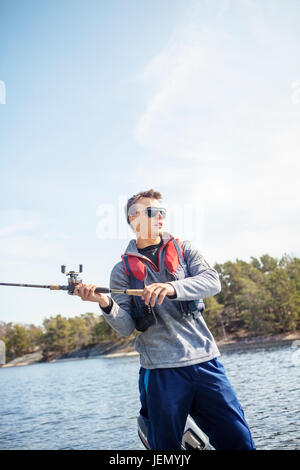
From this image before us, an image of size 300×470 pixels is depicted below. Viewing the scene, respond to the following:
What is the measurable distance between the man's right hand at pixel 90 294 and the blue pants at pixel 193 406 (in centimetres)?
78

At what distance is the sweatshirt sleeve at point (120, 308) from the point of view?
3.39 metres

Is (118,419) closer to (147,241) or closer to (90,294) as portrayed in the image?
(147,241)

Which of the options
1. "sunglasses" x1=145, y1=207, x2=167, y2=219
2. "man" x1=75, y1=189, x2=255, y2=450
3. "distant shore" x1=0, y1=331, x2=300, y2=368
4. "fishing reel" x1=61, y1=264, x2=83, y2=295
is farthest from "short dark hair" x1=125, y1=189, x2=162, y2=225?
"distant shore" x1=0, y1=331, x2=300, y2=368

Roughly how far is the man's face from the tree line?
72533 millimetres

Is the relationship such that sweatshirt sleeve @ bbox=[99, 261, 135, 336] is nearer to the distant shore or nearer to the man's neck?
the man's neck

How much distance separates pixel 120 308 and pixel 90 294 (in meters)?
0.46

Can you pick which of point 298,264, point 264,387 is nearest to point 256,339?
point 298,264

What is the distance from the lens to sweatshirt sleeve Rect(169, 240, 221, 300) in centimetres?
321

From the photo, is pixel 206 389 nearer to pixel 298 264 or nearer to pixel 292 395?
pixel 292 395

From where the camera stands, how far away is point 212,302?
275 ft

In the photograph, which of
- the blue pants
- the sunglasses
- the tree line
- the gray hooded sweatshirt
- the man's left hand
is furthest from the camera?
Answer: the tree line

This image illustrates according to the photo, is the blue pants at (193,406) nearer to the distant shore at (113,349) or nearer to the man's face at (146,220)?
the man's face at (146,220)

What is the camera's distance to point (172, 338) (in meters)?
3.33
